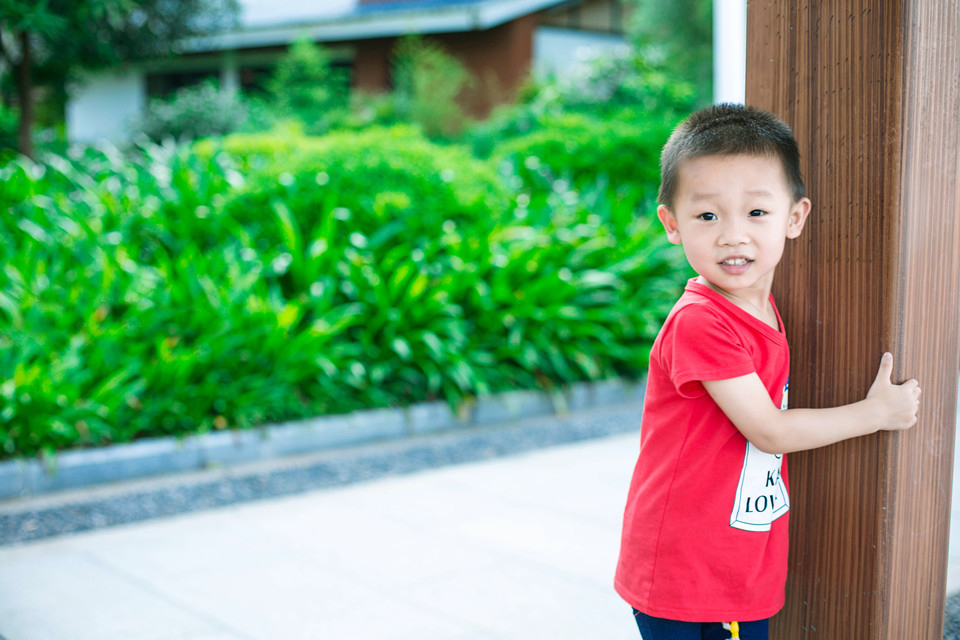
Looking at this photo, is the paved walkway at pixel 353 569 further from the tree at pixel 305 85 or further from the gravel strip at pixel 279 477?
the tree at pixel 305 85

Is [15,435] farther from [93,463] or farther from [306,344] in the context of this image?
[306,344]

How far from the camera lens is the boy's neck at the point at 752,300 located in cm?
166

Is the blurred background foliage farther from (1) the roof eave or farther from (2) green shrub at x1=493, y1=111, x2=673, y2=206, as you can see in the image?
(1) the roof eave

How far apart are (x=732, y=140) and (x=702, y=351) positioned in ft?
1.18

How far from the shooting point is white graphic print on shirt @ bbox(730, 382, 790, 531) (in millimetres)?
1623

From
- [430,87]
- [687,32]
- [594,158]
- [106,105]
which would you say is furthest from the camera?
[106,105]

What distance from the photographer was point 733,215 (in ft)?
5.10

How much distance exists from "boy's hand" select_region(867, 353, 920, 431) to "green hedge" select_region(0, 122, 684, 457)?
147 inches

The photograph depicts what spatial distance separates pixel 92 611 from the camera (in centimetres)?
300

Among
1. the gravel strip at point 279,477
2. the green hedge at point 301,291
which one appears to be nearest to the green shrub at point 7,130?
the green hedge at point 301,291

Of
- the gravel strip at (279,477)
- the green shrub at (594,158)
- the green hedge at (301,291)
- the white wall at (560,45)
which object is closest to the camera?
the gravel strip at (279,477)

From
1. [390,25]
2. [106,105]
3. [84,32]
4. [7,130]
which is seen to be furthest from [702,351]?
[106,105]

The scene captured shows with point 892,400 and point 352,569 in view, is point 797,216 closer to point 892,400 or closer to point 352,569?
point 892,400

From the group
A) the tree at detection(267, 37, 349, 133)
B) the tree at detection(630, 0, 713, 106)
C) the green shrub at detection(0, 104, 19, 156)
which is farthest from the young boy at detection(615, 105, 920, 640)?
A: the tree at detection(630, 0, 713, 106)
